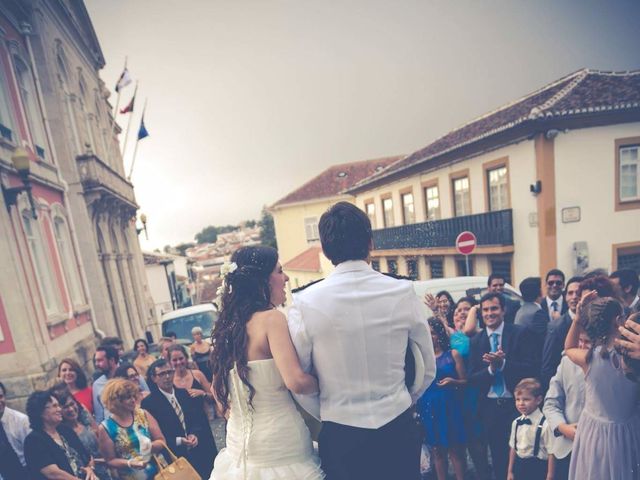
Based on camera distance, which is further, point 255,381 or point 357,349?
point 255,381

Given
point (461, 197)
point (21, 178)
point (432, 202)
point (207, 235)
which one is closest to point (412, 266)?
point (432, 202)

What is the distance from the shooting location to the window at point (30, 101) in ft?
26.2

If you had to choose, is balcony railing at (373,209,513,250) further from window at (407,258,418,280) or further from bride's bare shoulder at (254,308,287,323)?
bride's bare shoulder at (254,308,287,323)

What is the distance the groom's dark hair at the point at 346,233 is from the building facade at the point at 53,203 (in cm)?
681

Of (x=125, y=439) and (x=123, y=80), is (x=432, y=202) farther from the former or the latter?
(x=125, y=439)

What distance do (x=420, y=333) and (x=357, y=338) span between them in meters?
0.32

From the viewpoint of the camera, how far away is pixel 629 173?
10.1m

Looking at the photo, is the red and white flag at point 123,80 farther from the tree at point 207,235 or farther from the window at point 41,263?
the tree at point 207,235

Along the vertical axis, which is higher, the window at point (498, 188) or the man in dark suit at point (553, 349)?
the window at point (498, 188)

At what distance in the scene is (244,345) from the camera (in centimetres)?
158

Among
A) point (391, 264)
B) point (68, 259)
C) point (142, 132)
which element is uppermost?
point (142, 132)

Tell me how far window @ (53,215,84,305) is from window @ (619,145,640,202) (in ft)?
51.3

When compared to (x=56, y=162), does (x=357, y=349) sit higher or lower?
lower

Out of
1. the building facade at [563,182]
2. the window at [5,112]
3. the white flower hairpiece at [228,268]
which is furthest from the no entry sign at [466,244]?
the window at [5,112]
